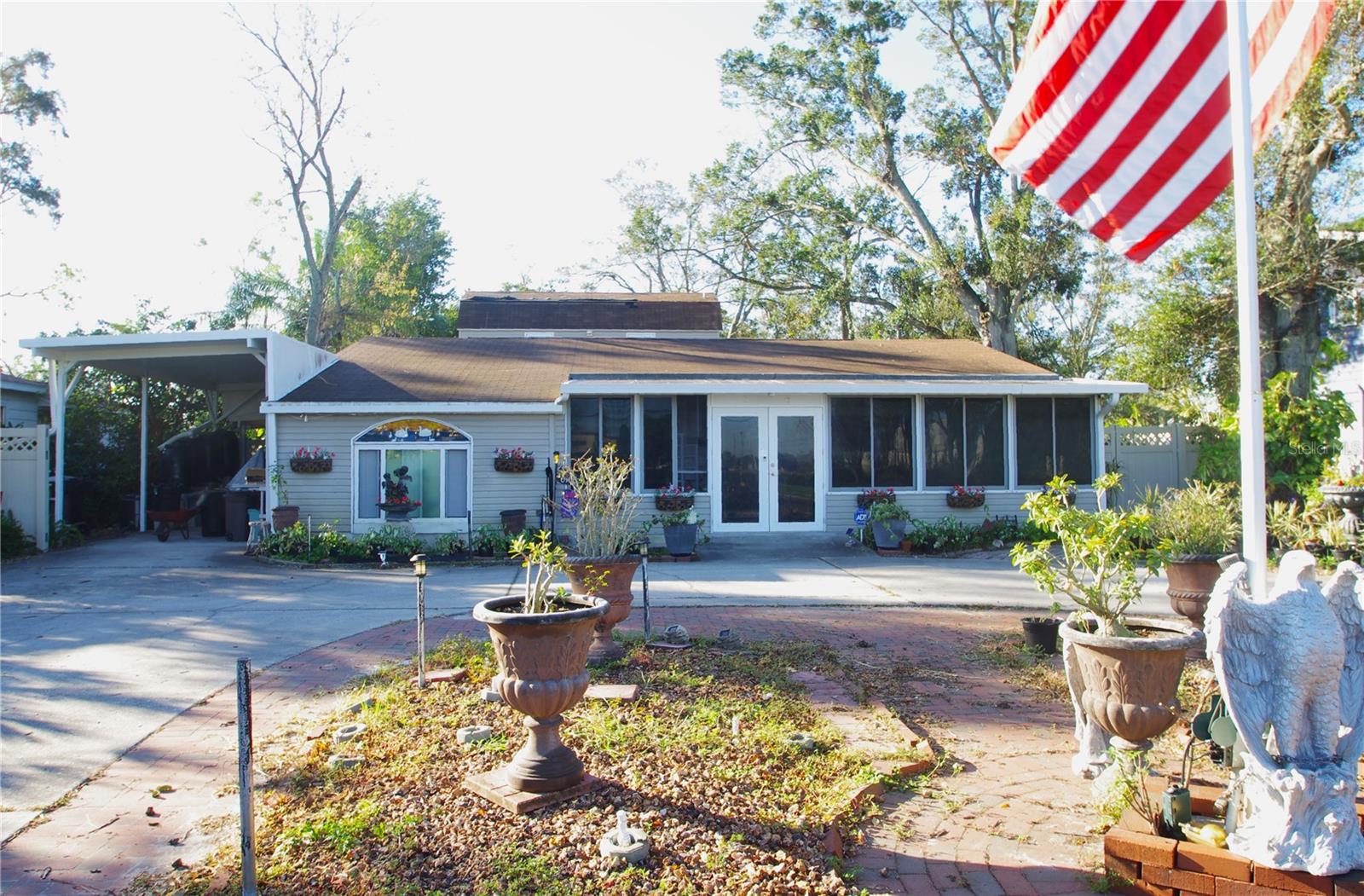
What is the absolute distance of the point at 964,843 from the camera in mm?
3604

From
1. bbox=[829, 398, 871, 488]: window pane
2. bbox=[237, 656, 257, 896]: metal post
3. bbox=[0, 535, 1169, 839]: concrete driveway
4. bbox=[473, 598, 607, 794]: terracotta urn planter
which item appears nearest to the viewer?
bbox=[237, 656, 257, 896]: metal post

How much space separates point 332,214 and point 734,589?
23324 millimetres

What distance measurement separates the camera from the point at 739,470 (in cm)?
1453

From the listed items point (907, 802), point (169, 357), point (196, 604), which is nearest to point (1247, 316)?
point (907, 802)

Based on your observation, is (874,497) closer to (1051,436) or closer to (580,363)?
(1051,436)

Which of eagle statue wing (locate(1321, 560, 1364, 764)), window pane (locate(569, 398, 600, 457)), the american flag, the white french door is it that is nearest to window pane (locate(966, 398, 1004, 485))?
the white french door

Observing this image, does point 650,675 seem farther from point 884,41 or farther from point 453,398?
point 884,41

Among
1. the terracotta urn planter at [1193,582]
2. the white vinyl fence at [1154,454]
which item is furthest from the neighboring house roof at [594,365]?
the terracotta urn planter at [1193,582]

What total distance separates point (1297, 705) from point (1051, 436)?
42.5 ft

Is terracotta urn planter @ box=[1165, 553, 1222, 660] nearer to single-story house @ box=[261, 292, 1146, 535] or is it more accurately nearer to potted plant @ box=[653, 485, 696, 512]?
single-story house @ box=[261, 292, 1146, 535]

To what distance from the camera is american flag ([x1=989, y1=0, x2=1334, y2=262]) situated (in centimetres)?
438

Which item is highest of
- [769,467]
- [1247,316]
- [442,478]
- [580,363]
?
[580,363]

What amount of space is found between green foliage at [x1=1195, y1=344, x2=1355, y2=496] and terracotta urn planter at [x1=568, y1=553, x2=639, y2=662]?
12.8m

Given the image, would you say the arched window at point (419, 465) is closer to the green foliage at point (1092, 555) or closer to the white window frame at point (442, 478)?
the white window frame at point (442, 478)
